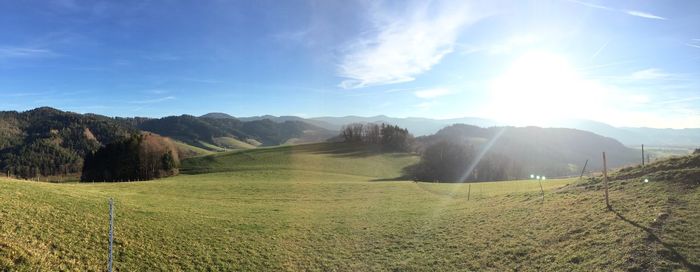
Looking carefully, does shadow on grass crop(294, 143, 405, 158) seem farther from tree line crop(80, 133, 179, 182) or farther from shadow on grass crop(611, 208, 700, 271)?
shadow on grass crop(611, 208, 700, 271)

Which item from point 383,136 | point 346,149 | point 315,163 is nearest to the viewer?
point 315,163

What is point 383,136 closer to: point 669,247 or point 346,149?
point 346,149

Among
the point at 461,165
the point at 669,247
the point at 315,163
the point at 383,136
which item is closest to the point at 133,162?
the point at 315,163

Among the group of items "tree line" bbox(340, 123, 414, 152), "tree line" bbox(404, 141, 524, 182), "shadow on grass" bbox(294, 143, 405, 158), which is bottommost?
"tree line" bbox(404, 141, 524, 182)

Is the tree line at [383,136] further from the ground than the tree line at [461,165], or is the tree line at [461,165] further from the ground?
the tree line at [383,136]

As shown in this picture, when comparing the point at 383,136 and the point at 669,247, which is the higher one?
the point at 383,136

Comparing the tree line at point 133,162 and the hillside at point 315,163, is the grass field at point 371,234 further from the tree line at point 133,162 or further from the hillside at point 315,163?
the tree line at point 133,162

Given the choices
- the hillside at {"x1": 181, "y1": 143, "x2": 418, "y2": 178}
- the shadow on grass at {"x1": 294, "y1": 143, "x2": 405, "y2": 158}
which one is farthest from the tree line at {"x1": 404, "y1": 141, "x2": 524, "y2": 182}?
the shadow on grass at {"x1": 294, "y1": 143, "x2": 405, "y2": 158}

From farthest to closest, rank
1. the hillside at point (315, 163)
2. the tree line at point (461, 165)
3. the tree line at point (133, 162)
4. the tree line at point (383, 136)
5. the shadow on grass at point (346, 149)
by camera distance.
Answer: the tree line at point (383, 136) → the shadow on grass at point (346, 149) → the tree line at point (461, 165) → the hillside at point (315, 163) → the tree line at point (133, 162)

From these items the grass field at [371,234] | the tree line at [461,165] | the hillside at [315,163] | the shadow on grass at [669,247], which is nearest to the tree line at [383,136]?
the hillside at [315,163]

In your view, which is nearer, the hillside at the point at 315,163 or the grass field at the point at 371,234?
the grass field at the point at 371,234

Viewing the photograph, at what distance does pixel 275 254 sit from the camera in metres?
19.2

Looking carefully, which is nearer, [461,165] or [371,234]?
[371,234]

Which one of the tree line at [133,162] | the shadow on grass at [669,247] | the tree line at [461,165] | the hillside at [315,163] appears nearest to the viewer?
the shadow on grass at [669,247]
